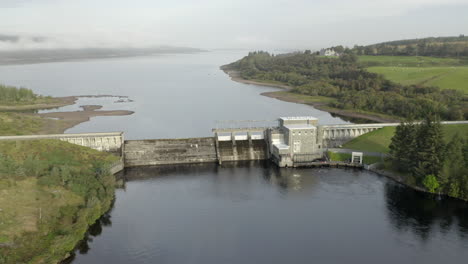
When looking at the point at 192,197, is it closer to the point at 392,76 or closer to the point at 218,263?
the point at 218,263

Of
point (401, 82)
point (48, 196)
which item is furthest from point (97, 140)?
point (401, 82)

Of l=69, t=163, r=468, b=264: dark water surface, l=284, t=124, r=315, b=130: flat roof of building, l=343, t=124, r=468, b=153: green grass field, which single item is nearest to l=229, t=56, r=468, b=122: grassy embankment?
l=343, t=124, r=468, b=153: green grass field

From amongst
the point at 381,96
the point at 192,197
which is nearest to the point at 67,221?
the point at 192,197

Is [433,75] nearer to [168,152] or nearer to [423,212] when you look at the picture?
[423,212]

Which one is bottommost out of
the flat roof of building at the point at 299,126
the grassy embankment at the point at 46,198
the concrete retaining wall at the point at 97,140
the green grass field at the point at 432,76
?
the grassy embankment at the point at 46,198

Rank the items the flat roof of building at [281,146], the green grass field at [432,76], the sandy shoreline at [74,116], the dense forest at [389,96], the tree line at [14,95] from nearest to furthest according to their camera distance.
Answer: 1. the flat roof of building at [281,146]
2. the dense forest at [389,96]
3. the sandy shoreline at [74,116]
4. the green grass field at [432,76]
5. the tree line at [14,95]

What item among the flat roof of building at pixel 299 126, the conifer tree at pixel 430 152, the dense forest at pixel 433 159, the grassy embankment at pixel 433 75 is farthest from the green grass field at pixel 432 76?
the flat roof of building at pixel 299 126

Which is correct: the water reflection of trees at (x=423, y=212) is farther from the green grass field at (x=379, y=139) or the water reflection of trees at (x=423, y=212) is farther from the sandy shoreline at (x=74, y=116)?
the sandy shoreline at (x=74, y=116)
